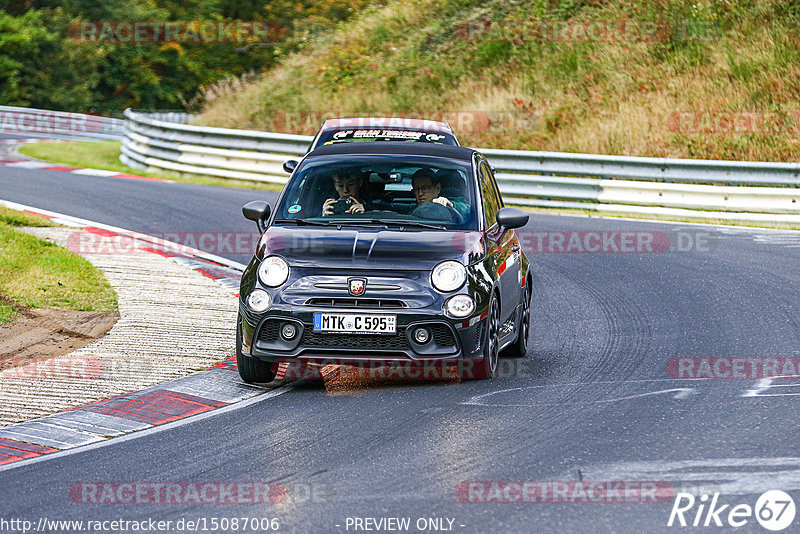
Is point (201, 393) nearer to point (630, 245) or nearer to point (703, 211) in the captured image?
point (630, 245)

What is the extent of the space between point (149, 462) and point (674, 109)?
20.6m

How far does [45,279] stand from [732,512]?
29.3 feet

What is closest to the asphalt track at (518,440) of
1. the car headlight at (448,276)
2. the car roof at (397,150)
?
the car headlight at (448,276)

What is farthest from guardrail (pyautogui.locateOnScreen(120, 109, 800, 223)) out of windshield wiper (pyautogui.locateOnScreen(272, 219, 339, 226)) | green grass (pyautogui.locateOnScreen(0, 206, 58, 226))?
windshield wiper (pyautogui.locateOnScreen(272, 219, 339, 226))

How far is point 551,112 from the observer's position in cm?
2711

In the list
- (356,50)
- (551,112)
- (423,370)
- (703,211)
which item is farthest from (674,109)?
(423,370)

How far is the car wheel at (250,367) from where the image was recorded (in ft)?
29.0

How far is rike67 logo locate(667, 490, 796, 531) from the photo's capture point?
5.60 metres

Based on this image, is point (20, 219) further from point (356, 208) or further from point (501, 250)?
→ point (501, 250)

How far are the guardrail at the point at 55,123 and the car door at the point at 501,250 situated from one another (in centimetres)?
3405

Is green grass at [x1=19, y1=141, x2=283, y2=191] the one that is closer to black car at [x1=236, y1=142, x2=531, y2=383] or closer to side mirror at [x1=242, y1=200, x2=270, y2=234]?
side mirror at [x1=242, y1=200, x2=270, y2=234]

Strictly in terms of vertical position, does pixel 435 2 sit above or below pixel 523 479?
above

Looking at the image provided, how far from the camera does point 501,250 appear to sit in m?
9.59

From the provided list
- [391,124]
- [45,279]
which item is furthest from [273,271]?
[391,124]
